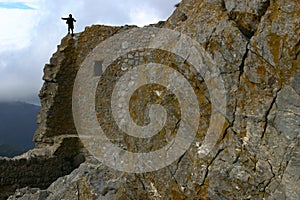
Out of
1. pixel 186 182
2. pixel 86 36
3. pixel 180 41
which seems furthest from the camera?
pixel 86 36

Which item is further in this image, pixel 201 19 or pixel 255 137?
pixel 201 19

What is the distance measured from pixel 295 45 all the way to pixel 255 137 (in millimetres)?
974

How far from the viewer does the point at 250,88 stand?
3.78 m

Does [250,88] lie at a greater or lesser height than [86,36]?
lesser

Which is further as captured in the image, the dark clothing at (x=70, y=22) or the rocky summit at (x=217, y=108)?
the dark clothing at (x=70, y=22)

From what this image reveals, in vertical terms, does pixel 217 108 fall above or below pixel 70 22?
below

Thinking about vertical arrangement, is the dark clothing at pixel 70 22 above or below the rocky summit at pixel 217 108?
above

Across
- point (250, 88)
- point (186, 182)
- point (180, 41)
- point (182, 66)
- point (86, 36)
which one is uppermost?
point (86, 36)

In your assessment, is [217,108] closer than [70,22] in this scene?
Yes

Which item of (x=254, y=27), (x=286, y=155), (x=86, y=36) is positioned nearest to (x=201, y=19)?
(x=254, y=27)

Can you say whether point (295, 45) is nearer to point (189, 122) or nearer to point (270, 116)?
point (270, 116)

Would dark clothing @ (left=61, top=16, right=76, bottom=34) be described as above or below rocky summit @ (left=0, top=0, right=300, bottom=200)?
Result: above

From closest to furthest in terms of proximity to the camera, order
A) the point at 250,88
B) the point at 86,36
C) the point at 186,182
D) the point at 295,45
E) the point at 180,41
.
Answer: the point at 295,45, the point at 250,88, the point at 186,182, the point at 180,41, the point at 86,36

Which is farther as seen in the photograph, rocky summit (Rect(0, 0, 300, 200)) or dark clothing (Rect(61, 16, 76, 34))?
dark clothing (Rect(61, 16, 76, 34))
